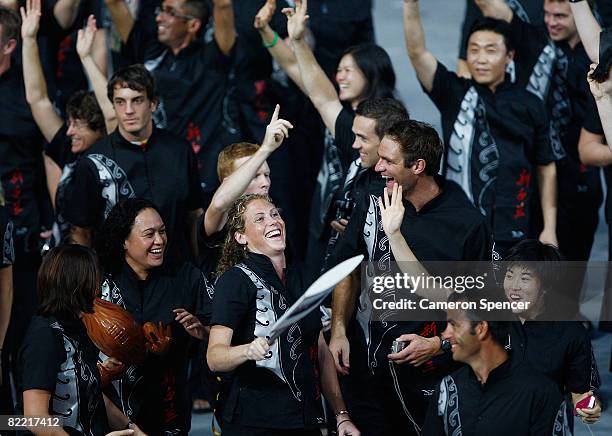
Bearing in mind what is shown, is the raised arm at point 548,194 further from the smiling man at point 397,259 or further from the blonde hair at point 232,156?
the blonde hair at point 232,156

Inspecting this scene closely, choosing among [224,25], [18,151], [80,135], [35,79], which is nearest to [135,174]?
[80,135]

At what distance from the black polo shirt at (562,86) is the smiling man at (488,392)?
10.7 ft

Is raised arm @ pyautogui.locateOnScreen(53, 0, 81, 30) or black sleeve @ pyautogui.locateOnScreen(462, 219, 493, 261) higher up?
raised arm @ pyautogui.locateOnScreen(53, 0, 81, 30)

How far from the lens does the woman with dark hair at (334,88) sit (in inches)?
321

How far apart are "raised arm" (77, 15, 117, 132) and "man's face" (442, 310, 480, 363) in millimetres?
3332

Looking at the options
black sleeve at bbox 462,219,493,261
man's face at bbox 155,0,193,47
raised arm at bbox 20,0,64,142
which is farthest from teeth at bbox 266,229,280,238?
man's face at bbox 155,0,193,47

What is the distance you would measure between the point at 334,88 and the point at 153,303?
207 cm

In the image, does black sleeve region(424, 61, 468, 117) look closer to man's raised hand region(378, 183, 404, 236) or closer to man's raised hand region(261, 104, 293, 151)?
man's raised hand region(261, 104, 293, 151)

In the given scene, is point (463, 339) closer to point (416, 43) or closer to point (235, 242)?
point (235, 242)

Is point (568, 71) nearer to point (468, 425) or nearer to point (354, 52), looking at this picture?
point (354, 52)

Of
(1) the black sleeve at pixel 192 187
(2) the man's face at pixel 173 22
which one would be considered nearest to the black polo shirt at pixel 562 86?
(2) the man's face at pixel 173 22

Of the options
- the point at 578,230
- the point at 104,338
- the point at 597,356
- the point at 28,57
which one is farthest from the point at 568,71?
the point at 104,338

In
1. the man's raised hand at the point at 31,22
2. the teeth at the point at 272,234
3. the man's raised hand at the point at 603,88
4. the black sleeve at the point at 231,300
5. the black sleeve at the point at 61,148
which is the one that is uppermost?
the man's raised hand at the point at 31,22

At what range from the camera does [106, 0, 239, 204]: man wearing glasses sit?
9.67m
